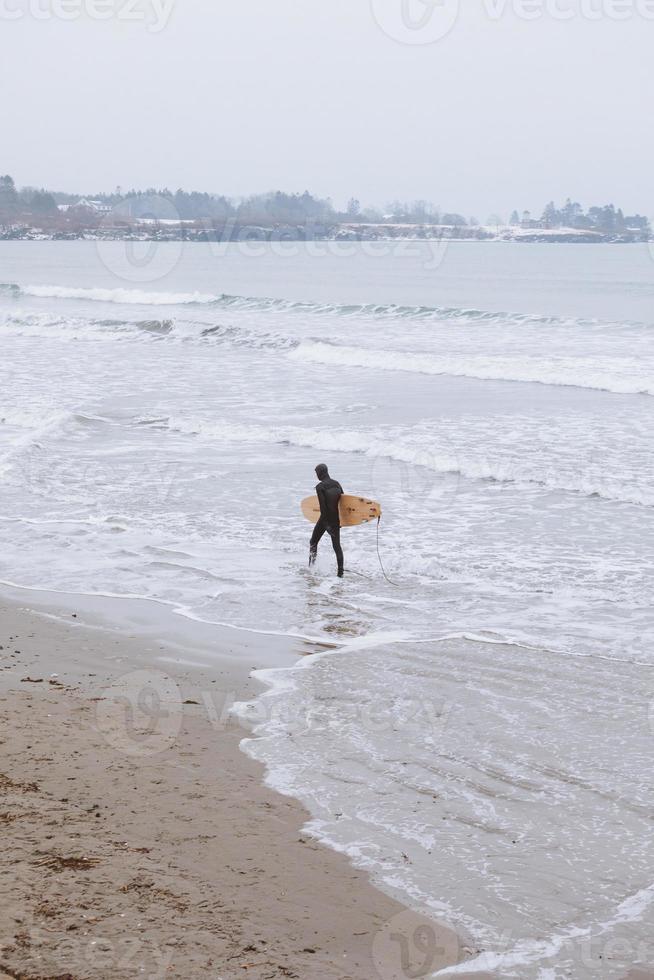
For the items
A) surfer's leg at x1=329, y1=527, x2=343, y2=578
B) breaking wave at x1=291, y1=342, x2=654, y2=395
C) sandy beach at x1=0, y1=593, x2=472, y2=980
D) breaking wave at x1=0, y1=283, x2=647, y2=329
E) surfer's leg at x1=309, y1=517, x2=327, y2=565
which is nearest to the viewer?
Result: sandy beach at x1=0, y1=593, x2=472, y2=980

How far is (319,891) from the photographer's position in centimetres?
577

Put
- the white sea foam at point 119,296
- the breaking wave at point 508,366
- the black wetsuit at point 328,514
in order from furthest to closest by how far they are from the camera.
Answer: the white sea foam at point 119,296 → the breaking wave at point 508,366 → the black wetsuit at point 328,514

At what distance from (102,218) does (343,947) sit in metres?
191

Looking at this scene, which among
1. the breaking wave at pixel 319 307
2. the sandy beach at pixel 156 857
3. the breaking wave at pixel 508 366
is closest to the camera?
the sandy beach at pixel 156 857

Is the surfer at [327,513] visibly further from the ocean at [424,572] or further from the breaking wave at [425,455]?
the breaking wave at [425,455]

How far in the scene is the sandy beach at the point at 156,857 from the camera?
16.6ft

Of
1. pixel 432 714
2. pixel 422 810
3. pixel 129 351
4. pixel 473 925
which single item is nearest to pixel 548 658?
pixel 432 714

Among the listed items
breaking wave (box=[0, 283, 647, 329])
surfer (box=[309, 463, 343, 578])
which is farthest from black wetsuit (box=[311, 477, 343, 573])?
breaking wave (box=[0, 283, 647, 329])

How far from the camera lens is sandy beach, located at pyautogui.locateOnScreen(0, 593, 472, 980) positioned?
5070 millimetres

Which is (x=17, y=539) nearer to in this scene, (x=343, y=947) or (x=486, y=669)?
(x=486, y=669)

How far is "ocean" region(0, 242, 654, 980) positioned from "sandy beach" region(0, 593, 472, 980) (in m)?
0.36

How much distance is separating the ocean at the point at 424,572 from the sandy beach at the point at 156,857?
0.36 m

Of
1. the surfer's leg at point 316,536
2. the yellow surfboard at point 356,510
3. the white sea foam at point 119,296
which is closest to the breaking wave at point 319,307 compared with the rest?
the white sea foam at point 119,296

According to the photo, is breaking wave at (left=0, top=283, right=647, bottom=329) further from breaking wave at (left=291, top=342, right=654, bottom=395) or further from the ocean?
breaking wave at (left=291, top=342, right=654, bottom=395)
